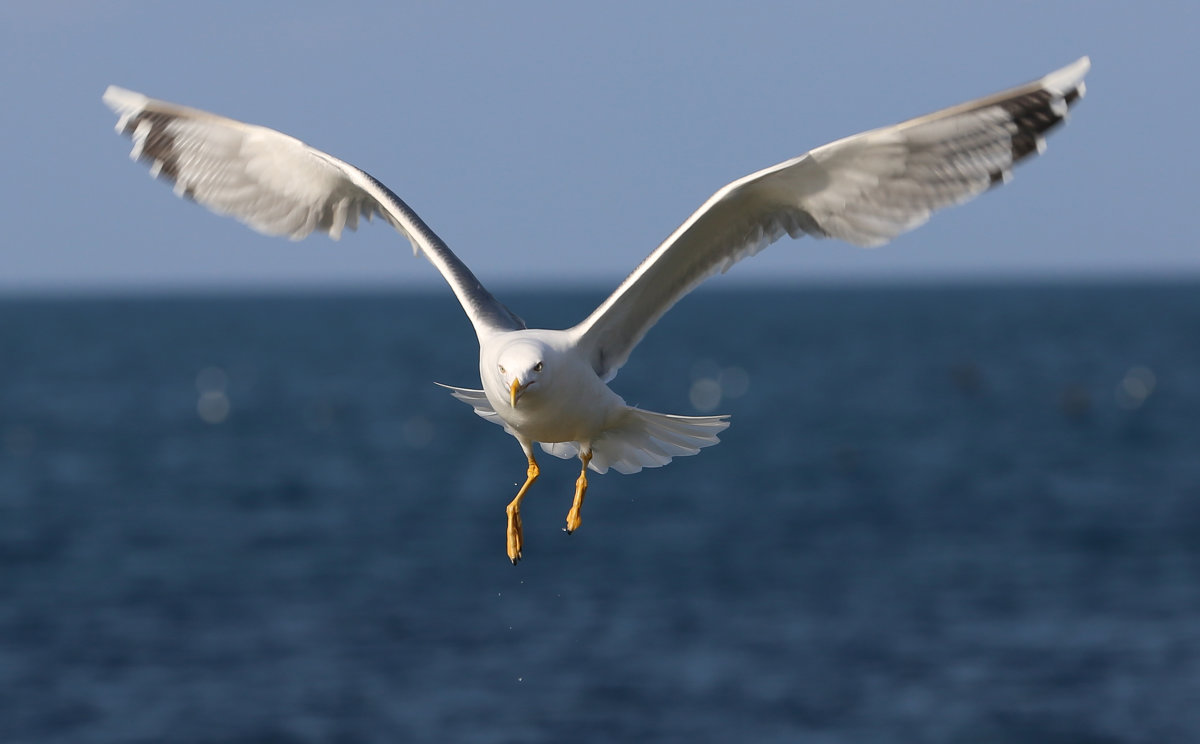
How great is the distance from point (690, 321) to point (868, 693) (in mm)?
134488

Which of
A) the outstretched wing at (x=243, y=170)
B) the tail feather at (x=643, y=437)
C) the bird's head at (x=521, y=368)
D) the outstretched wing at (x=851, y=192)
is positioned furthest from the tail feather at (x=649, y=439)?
the outstretched wing at (x=243, y=170)

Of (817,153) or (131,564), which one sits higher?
(817,153)

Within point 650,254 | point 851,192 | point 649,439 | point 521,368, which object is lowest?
point 649,439

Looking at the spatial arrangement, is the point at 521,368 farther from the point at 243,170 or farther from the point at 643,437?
the point at 243,170

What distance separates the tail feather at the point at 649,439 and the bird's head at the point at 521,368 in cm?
116

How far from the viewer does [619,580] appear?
103ft

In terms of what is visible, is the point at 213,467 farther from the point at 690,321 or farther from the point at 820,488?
the point at 690,321

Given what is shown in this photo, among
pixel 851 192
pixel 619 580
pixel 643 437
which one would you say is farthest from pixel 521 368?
pixel 619 580

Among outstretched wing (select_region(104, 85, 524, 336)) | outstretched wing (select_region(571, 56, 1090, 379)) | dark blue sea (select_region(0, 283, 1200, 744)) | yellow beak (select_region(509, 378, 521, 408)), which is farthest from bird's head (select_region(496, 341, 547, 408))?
dark blue sea (select_region(0, 283, 1200, 744))

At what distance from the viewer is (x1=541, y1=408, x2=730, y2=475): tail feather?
9031 mm

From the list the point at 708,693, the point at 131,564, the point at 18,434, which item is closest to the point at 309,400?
the point at 18,434

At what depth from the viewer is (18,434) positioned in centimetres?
5891

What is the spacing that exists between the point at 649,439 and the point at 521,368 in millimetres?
1635

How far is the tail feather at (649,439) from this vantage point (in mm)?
9031
